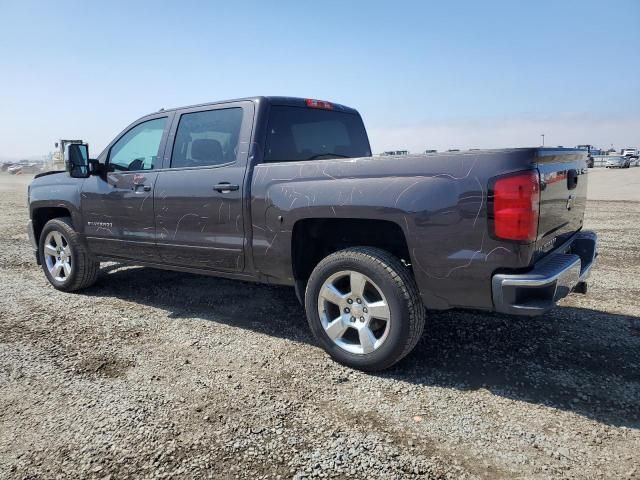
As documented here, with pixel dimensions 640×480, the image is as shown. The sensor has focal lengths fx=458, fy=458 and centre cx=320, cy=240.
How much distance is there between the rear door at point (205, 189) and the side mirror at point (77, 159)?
1029mm

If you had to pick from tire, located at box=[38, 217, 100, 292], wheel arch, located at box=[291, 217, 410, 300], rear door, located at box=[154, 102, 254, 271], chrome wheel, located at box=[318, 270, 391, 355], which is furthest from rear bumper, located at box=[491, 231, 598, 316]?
tire, located at box=[38, 217, 100, 292]

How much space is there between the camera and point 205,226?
3912mm

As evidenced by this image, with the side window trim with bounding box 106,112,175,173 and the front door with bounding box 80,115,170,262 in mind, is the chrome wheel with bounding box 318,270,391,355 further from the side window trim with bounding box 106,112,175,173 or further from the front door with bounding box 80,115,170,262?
the side window trim with bounding box 106,112,175,173

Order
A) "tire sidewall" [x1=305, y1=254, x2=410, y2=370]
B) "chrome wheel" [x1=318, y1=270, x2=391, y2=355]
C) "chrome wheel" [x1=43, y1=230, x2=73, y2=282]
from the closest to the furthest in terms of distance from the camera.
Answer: "tire sidewall" [x1=305, y1=254, x2=410, y2=370] < "chrome wheel" [x1=318, y1=270, x2=391, y2=355] < "chrome wheel" [x1=43, y1=230, x2=73, y2=282]

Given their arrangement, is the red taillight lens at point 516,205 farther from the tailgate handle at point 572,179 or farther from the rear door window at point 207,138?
the rear door window at point 207,138

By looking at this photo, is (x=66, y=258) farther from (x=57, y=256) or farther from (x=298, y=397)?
(x=298, y=397)

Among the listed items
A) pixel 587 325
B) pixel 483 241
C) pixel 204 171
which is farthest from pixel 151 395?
pixel 587 325

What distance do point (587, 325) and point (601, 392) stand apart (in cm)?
122

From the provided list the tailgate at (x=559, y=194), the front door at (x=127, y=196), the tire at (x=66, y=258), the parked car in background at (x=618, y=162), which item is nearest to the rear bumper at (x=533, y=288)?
the tailgate at (x=559, y=194)

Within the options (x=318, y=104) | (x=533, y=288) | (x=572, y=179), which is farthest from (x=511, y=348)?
(x=318, y=104)

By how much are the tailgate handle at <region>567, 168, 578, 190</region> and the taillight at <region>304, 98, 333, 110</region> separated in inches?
89.4

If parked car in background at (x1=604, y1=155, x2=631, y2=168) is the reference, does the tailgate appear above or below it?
below

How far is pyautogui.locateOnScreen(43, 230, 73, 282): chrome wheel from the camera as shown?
206 inches

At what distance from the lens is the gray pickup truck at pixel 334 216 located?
8.69ft
